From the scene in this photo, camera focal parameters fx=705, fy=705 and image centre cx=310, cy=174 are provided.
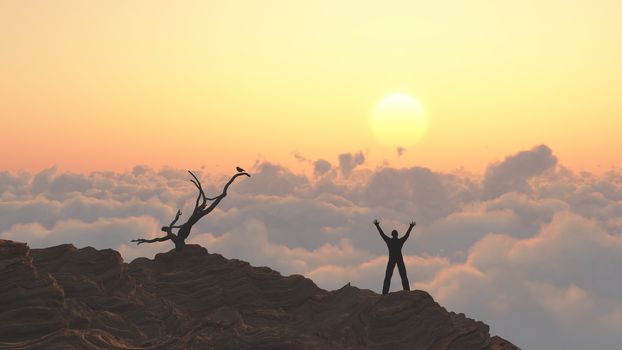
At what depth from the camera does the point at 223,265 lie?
115 ft

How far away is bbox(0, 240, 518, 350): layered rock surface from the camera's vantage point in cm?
2502

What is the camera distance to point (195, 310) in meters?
31.3

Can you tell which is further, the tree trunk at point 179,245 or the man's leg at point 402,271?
the tree trunk at point 179,245

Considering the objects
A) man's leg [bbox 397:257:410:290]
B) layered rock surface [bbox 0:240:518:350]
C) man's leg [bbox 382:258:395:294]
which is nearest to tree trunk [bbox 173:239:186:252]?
layered rock surface [bbox 0:240:518:350]

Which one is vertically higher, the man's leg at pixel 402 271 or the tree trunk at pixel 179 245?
the tree trunk at pixel 179 245

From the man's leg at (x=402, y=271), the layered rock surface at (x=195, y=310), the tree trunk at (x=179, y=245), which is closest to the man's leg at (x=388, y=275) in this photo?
the man's leg at (x=402, y=271)

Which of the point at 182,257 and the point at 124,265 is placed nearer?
the point at 124,265

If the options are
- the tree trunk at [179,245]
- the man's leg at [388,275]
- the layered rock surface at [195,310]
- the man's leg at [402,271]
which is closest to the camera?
the layered rock surface at [195,310]

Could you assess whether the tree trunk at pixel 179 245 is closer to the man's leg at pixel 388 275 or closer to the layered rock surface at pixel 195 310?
the layered rock surface at pixel 195 310

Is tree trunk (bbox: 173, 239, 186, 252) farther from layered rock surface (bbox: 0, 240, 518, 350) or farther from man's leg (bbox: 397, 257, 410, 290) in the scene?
man's leg (bbox: 397, 257, 410, 290)

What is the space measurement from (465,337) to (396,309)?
305cm

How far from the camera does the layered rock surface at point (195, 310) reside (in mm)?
25016

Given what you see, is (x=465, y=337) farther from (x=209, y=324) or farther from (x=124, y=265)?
(x=124, y=265)

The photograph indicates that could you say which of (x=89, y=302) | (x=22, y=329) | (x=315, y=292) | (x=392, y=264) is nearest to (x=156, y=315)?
(x=89, y=302)
